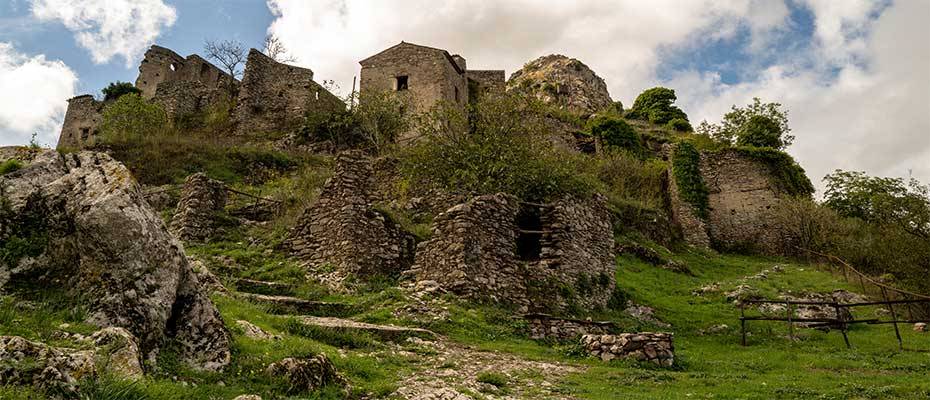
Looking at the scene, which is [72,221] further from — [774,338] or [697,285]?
[697,285]

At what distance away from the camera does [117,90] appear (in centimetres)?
4716

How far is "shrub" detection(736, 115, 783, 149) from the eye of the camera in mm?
45438

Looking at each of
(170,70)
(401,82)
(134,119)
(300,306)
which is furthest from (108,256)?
(170,70)

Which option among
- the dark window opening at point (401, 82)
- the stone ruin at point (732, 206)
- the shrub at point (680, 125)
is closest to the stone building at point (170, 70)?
the dark window opening at point (401, 82)

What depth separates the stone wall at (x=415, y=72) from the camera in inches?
1636

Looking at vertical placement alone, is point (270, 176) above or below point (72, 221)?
above

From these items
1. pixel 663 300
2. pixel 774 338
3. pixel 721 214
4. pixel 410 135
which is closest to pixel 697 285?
pixel 663 300

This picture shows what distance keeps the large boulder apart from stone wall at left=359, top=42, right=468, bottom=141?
113 feet

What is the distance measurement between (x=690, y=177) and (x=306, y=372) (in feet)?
118

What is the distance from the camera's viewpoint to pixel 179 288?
6809mm

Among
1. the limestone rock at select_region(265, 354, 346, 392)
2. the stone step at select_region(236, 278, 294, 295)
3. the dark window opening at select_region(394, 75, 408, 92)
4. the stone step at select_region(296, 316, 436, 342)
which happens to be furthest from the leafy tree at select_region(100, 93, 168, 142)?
the limestone rock at select_region(265, 354, 346, 392)

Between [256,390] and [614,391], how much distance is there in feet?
17.9

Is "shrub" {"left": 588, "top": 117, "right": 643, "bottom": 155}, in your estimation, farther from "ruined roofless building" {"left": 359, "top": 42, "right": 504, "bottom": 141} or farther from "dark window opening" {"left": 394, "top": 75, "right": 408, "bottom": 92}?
"dark window opening" {"left": 394, "top": 75, "right": 408, "bottom": 92}

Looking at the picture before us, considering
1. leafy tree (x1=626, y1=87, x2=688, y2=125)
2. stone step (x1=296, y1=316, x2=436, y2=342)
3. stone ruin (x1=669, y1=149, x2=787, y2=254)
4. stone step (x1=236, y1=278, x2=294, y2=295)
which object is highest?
leafy tree (x1=626, y1=87, x2=688, y2=125)
